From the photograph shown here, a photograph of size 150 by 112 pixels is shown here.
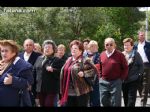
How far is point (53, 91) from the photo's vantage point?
7477 mm

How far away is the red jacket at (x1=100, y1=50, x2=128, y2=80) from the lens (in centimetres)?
777

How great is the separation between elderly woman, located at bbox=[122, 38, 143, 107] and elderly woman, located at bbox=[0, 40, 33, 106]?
318 cm

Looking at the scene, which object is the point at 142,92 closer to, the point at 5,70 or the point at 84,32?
the point at 84,32

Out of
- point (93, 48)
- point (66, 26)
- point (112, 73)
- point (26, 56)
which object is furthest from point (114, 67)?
point (66, 26)

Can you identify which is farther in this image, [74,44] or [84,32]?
[84,32]

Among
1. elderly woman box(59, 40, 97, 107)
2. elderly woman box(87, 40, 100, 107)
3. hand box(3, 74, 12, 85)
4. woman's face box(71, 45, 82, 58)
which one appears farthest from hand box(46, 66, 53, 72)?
hand box(3, 74, 12, 85)

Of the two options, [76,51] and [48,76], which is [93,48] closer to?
[48,76]

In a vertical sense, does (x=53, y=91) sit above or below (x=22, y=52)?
below

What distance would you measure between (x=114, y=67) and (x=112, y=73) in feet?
0.34

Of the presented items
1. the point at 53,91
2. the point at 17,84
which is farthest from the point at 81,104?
the point at 17,84

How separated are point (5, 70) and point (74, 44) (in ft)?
6.04

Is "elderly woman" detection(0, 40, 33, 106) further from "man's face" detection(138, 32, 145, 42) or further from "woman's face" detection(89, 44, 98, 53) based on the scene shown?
"man's face" detection(138, 32, 145, 42)

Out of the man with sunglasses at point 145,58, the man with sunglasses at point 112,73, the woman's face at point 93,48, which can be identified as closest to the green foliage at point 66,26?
the woman's face at point 93,48

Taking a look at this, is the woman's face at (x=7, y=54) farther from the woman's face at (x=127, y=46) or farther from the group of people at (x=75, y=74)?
the woman's face at (x=127, y=46)
